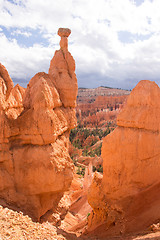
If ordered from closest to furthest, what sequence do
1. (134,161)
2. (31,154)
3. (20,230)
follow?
1. (20,230)
2. (134,161)
3. (31,154)

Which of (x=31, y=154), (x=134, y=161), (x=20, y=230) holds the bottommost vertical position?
(x=20, y=230)

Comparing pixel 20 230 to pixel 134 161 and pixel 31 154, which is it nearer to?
pixel 31 154

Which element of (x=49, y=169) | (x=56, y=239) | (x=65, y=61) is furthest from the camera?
(x=65, y=61)

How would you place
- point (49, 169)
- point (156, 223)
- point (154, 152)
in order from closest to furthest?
point (156, 223) → point (154, 152) → point (49, 169)

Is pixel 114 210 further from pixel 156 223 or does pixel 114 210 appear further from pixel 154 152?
pixel 154 152

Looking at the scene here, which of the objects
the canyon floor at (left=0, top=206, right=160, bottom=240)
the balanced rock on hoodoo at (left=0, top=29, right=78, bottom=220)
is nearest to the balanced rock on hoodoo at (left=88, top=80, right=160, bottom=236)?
the canyon floor at (left=0, top=206, right=160, bottom=240)

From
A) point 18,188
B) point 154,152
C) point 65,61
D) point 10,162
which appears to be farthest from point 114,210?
point 65,61

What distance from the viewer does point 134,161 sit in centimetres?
801

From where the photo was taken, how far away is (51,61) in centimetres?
1212

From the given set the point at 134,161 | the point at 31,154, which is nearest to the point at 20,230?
the point at 31,154

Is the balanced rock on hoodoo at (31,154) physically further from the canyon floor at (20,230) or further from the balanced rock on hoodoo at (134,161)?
the canyon floor at (20,230)

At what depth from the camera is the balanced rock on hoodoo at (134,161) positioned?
7824 millimetres

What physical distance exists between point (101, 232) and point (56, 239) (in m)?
3.39

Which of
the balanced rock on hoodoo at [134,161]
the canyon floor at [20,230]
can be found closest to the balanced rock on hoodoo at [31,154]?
the balanced rock on hoodoo at [134,161]
